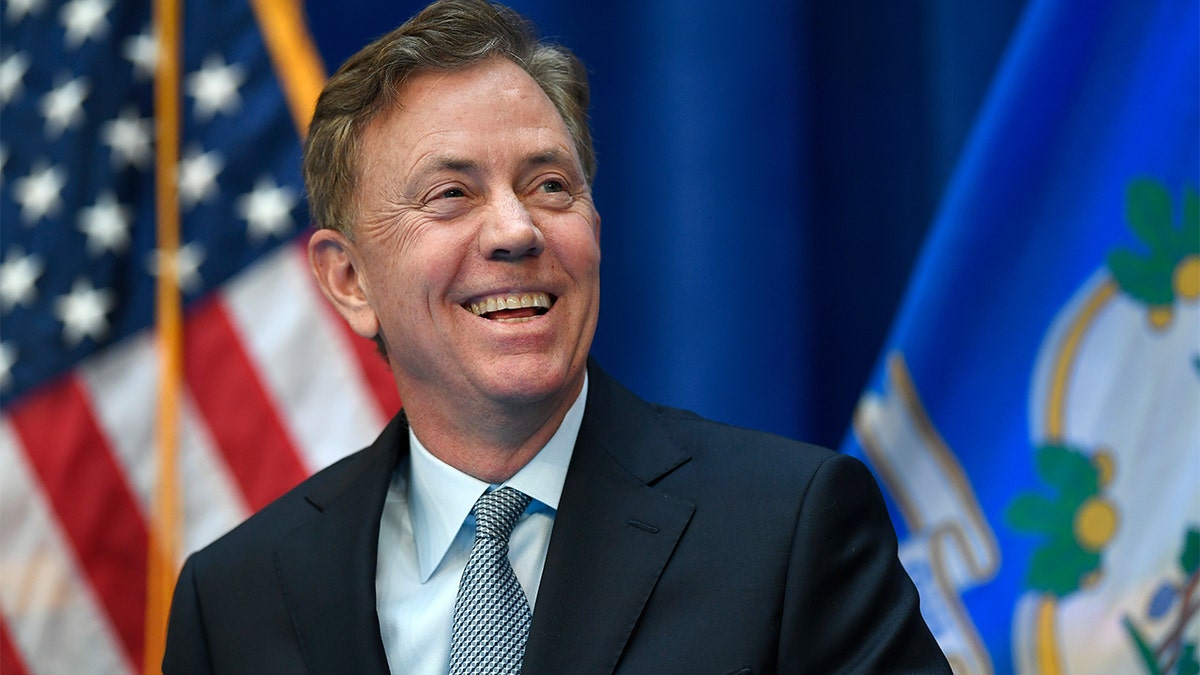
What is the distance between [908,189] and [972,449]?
0.68m

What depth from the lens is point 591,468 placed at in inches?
65.5

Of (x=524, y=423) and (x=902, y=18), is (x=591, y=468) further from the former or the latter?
(x=902, y=18)

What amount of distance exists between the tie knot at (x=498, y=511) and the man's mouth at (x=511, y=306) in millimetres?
224

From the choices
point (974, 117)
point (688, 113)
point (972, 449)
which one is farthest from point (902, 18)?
point (972, 449)

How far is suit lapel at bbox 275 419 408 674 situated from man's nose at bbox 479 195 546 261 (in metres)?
0.39

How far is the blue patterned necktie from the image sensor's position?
154 cm

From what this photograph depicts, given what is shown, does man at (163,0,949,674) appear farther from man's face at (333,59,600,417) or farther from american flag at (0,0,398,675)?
american flag at (0,0,398,675)

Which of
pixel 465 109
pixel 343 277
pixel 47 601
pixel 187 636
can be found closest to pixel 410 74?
pixel 465 109

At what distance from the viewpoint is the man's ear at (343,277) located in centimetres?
180

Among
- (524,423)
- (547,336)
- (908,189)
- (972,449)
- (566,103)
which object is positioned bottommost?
(972,449)

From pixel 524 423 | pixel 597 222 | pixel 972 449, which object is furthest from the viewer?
pixel 972 449

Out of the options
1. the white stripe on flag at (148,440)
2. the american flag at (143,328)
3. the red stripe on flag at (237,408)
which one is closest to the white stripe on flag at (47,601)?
the american flag at (143,328)

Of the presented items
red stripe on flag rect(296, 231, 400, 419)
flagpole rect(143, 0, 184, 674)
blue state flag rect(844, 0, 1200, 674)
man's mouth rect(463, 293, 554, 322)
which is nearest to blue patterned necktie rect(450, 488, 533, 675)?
man's mouth rect(463, 293, 554, 322)

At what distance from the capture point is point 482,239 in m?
1.59
